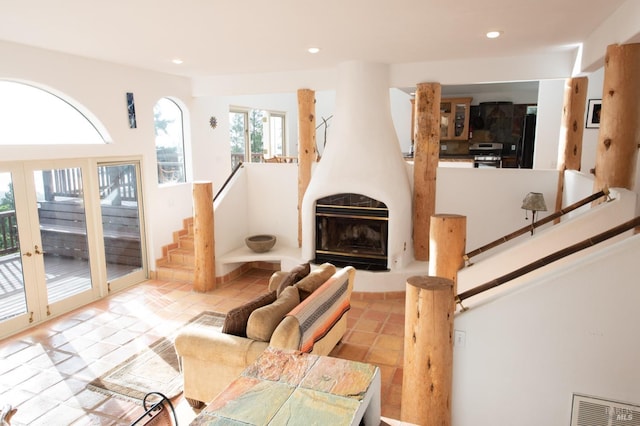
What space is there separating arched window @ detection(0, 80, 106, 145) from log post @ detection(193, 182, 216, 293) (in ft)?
4.88

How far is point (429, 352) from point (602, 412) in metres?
1.08

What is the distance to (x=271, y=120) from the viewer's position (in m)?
10.1

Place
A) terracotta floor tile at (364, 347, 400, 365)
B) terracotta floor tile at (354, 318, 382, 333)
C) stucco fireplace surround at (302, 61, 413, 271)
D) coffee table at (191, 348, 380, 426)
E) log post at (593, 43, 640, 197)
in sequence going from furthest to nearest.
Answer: stucco fireplace surround at (302, 61, 413, 271) → terracotta floor tile at (354, 318, 382, 333) → terracotta floor tile at (364, 347, 400, 365) → log post at (593, 43, 640, 197) → coffee table at (191, 348, 380, 426)

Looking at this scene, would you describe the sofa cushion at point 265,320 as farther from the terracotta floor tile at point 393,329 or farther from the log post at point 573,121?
the log post at point 573,121

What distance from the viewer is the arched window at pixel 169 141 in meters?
6.68

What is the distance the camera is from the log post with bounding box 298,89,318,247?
6359 mm

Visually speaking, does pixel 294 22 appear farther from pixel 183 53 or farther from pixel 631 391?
pixel 631 391

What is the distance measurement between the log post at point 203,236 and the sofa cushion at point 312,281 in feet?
8.04

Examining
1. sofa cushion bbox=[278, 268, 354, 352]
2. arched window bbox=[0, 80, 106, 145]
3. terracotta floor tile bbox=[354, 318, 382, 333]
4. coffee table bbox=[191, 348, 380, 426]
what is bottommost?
terracotta floor tile bbox=[354, 318, 382, 333]

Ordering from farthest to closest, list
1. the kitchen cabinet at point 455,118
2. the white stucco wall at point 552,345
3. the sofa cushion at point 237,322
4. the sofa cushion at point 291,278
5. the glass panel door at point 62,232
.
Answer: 1. the kitchen cabinet at point 455,118
2. the glass panel door at point 62,232
3. the sofa cushion at point 291,278
4. the sofa cushion at point 237,322
5. the white stucco wall at point 552,345

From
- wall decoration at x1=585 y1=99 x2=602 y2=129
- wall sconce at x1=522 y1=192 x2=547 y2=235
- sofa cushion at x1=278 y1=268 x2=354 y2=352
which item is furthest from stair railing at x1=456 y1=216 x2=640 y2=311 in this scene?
wall decoration at x1=585 y1=99 x2=602 y2=129

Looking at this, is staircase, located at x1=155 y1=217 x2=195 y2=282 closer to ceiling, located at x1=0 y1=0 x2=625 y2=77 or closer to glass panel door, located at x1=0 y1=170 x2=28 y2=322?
glass panel door, located at x1=0 y1=170 x2=28 y2=322

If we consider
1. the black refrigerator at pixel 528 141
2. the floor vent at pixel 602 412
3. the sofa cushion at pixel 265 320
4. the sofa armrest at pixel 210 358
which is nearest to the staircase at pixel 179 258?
the sofa armrest at pixel 210 358

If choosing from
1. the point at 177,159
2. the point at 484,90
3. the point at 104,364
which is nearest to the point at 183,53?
the point at 177,159
